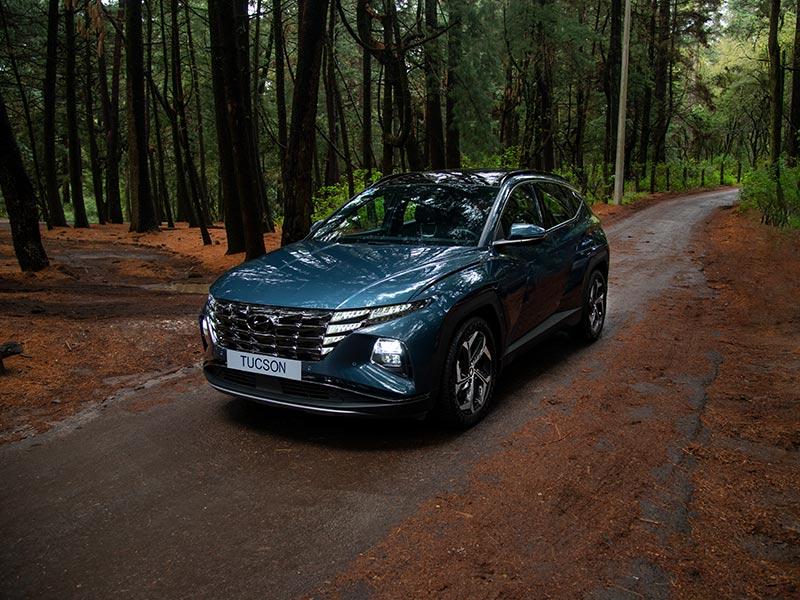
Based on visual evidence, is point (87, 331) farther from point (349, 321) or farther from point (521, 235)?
point (521, 235)

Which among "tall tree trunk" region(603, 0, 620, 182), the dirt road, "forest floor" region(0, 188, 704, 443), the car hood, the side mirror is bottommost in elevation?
the dirt road

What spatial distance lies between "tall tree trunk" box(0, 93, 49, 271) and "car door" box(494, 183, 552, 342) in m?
8.18

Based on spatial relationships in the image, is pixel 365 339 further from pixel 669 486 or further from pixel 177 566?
pixel 669 486

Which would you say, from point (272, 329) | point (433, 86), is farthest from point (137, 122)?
point (272, 329)

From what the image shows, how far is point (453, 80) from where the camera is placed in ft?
67.5

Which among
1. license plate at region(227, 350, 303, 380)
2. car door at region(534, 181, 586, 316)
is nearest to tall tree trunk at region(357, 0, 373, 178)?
car door at region(534, 181, 586, 316)

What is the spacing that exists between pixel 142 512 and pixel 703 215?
22.6 m

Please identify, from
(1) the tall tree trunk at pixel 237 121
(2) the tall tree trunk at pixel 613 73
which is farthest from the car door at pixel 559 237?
(2) the tall tree trunk at pixel 613 73

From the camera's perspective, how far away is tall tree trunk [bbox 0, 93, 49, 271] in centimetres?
975

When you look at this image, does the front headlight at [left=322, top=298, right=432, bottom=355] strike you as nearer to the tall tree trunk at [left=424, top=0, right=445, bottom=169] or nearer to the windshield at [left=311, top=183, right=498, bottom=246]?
the windshield at [left=311, top=183, right=498, bottom=246]

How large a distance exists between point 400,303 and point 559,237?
265 centimetres

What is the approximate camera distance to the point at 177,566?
115 inches

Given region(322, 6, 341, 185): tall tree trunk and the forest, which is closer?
the forest

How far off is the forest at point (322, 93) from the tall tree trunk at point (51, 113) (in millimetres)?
55
